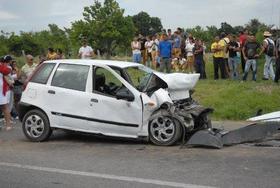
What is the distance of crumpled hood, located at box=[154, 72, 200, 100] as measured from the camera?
9.88 metres

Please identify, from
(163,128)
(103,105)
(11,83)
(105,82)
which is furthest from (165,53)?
(163,128)

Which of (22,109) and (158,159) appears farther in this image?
(22,109)

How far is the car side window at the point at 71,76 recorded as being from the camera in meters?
9.99

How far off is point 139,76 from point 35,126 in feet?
7.63

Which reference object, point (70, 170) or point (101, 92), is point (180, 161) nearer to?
point (70, 170)

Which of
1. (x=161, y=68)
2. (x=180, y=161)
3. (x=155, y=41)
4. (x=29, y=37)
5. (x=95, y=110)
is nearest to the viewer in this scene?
(x=180, y=161)

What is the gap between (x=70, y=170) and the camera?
7.64m

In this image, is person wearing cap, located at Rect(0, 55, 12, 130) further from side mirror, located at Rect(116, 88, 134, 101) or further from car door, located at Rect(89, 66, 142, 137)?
side mirror, located at Rect(116, 88, 134, 101)

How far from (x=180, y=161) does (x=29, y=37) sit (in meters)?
54.8

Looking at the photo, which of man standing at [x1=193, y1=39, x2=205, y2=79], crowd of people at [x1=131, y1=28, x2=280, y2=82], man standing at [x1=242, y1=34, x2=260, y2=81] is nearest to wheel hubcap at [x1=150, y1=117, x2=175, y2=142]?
crowd of people at [x1=131, y1=28, x2=280, y2=82]

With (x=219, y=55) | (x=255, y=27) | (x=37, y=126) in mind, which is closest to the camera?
(x=37, y=126)

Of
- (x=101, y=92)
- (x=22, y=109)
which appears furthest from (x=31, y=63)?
(x=101, y=92)

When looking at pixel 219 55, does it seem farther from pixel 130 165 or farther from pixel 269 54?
pixel 130 165

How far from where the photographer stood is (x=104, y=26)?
53844 millimetres
